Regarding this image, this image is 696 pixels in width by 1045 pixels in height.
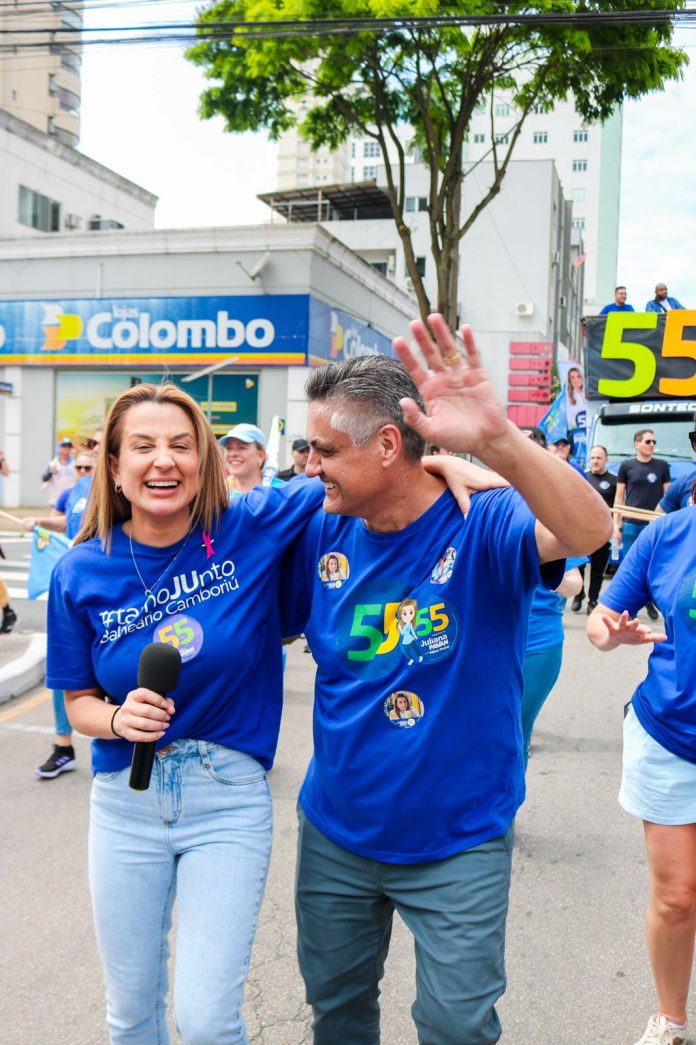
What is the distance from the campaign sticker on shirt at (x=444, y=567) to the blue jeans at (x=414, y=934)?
62cm

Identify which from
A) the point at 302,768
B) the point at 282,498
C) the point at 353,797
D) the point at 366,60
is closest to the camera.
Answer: the point at 353,797

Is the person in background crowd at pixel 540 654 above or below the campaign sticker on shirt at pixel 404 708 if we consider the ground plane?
below

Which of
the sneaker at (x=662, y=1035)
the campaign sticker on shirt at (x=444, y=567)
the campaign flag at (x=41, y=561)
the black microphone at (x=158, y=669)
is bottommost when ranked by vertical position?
the sneaker at (x=662, y=1035)

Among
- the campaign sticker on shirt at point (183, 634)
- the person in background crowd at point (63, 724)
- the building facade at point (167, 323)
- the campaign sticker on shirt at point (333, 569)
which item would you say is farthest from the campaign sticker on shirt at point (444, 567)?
the building facade at point (167, 323)

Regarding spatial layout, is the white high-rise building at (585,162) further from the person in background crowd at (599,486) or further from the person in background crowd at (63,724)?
the person in background crowd at (63,724)

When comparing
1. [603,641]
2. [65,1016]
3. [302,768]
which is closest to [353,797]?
[603,641]

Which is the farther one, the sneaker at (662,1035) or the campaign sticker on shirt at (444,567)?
the sneaker at (662,1035)

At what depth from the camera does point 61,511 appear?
7430mm

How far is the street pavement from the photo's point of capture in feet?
9.78

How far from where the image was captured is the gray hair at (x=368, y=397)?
6.94 feet

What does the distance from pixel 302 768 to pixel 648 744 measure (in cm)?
321

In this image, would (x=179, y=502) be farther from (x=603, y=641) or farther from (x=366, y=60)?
(x=366, y=60)

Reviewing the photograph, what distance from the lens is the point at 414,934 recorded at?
6.84 ft

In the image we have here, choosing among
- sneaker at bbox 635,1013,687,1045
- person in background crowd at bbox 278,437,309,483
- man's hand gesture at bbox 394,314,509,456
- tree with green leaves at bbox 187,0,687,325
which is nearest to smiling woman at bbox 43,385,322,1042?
man's hand gesture at bbox 394,314,509,456
